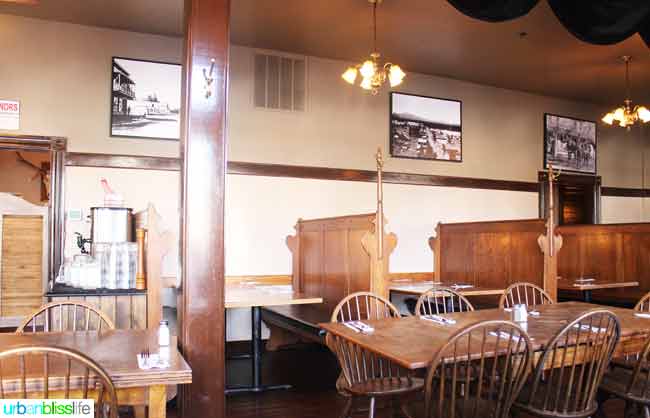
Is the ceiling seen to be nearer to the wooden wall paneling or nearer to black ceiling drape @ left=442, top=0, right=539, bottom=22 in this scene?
black ceiling drape @ left=442, top=0, right=539, bottom=22

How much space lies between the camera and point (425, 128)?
283 inches

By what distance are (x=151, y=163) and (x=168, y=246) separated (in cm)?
216

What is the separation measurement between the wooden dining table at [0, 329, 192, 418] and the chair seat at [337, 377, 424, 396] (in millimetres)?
1042

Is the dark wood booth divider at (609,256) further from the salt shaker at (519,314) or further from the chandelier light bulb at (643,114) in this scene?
the salt shaker at (519,314)

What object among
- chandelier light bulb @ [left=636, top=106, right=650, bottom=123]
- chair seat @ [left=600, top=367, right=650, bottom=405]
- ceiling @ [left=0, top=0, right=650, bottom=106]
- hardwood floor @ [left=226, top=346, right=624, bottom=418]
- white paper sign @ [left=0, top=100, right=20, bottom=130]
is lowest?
hardwood floor @ [left=226, top=346, right=624, bottom=418]

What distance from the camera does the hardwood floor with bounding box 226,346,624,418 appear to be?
12.5 ft

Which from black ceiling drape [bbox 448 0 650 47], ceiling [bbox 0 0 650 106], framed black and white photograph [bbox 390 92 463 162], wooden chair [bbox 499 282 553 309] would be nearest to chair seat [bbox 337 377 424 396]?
wooden chair [bbox 499 282 553 309]

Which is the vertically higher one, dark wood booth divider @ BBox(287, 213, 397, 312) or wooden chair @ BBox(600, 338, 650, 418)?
dark wood booth divider @ BBox(287, 213, 397, 312)

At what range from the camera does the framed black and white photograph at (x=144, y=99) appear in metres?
5.64

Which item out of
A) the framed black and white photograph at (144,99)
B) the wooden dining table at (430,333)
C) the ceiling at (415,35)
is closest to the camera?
the wooden dining table at (430,333)

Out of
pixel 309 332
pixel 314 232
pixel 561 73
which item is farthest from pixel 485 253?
pixel 561 73

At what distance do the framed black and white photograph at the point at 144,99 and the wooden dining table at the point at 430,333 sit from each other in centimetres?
356

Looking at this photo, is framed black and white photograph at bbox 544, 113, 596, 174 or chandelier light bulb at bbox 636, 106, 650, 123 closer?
chandelier light bulb at bbox 636, 106, 650, 123

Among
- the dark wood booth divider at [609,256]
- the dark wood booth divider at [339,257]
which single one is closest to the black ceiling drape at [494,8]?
the dark wood booth divider at [339,257]
